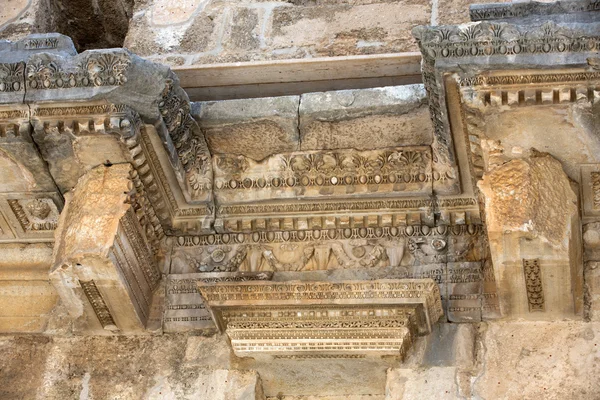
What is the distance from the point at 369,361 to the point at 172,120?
1549mm

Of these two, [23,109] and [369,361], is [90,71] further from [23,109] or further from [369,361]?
[369,361]

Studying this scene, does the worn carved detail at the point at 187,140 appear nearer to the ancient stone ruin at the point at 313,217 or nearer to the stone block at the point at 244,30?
the ancient stone ruin at the point at 313,217

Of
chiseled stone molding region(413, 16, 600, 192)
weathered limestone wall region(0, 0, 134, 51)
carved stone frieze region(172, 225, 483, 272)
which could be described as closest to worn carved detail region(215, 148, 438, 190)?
carved stone frieze region(172, 225, 483, 272)

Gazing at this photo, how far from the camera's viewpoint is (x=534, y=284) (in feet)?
21.4

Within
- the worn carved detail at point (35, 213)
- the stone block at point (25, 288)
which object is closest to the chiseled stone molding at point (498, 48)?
the worn carved detail at point (35, 213)

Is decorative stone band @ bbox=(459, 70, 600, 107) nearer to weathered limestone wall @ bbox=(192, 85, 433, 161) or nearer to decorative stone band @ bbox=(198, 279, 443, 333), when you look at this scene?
weathered limestone wall @ bbox=(192, 85, 433, 161)

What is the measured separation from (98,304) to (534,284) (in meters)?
2.21

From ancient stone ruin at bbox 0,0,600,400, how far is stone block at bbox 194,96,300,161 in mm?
12

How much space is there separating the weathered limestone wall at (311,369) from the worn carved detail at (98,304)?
14 cm

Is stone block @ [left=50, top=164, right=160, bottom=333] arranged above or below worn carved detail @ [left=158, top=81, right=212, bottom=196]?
below

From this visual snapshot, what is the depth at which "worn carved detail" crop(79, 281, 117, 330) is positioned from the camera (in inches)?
269

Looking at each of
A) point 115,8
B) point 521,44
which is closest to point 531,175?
point 521,44

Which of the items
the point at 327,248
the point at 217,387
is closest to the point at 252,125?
the point at 327,248

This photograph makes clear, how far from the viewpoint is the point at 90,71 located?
653cm
